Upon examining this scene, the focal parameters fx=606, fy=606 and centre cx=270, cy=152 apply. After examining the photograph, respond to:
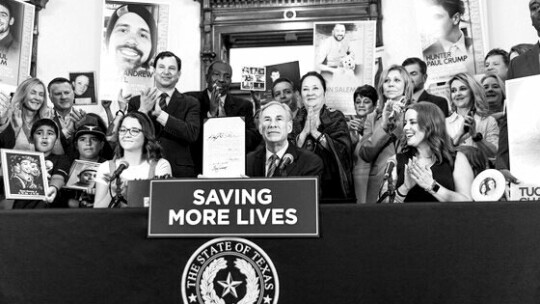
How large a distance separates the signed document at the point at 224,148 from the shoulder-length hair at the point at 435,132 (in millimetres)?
834

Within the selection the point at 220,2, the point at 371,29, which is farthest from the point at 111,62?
the point at 371,29

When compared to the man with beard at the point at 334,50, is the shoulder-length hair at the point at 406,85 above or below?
below

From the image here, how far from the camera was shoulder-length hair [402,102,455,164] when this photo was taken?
2.87 metres

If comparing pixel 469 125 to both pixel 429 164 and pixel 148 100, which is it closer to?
pixel 429 164

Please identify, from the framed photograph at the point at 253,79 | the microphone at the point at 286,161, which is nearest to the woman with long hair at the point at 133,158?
the microphone at the point at 286,161

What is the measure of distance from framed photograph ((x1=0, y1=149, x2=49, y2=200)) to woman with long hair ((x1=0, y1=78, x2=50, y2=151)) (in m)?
1.52

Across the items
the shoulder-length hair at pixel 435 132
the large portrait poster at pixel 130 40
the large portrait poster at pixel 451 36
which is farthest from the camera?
the large portrait poster at pixel 130 40

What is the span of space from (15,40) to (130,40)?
1.08 metres

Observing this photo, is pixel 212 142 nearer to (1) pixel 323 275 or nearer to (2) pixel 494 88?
(1) pixel 323 275

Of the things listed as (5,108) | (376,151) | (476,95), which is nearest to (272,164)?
(376,151)

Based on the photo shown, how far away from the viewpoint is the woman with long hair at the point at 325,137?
12.0ft

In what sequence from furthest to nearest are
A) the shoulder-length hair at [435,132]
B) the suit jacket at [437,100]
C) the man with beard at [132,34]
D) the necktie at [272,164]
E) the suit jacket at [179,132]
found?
the man with beard at [132,34]
the suit jacket at [437,100]
the suit jacket at [179,132]
the necktie at [272,164]
the shoulder-length hair at [435,132]

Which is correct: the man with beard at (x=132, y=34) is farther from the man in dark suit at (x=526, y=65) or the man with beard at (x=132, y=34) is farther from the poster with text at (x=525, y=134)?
the poster with text at (x=525, y=134)

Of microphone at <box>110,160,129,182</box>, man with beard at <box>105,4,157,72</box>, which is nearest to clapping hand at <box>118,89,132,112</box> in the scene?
man with beard at <box>105,4,157,72</box>
